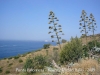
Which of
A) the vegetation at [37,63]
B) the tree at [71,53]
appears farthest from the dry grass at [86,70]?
the vegetation at [37,63]

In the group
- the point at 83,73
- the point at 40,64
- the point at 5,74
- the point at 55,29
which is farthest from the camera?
the point at 55,29

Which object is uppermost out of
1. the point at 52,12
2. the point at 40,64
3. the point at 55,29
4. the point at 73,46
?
the point at 52,12

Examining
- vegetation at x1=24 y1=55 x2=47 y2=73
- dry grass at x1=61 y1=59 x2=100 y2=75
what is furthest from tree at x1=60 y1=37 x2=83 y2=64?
dry grass at x1=61 y1=59 x2=100 y2=75

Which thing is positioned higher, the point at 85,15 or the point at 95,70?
the point at 85,15

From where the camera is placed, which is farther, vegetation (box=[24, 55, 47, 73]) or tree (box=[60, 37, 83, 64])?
vegetation (box=[24, 55, 47, 73])

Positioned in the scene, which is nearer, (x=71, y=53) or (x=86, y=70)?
(x=86, y=70)

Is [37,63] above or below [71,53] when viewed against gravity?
below

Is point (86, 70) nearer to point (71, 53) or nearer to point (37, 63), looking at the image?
point (71, 53)

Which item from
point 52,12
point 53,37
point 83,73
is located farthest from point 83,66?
point 52,12

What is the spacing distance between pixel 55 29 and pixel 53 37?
1.68 metres

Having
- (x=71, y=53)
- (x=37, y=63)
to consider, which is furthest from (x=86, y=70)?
(x=37, y=63)

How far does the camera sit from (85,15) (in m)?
28.7

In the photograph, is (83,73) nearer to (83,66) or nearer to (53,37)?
(83,66)

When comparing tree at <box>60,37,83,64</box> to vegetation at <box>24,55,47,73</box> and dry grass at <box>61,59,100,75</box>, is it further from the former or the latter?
dry grass at <box>61,59,100,75</box>
